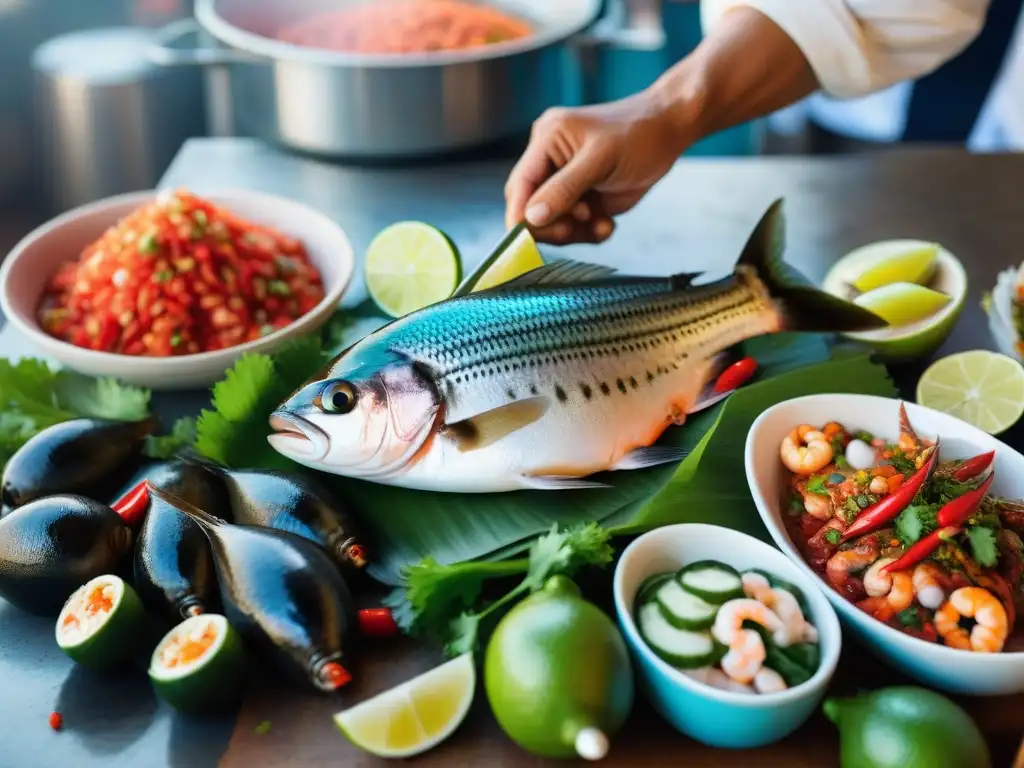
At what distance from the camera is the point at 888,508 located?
122 cm

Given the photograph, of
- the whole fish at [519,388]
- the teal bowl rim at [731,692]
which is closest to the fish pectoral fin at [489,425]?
the whole fish at [519,388]

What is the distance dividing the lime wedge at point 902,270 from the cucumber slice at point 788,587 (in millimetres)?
801

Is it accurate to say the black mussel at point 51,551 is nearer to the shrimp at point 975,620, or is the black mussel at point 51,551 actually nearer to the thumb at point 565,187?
the thumb at point 565,187

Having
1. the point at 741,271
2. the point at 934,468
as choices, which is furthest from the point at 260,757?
the point at 741,271

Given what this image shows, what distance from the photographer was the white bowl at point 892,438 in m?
1.09

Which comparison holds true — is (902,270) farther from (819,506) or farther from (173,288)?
(173,288)

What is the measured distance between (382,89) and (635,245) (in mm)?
684

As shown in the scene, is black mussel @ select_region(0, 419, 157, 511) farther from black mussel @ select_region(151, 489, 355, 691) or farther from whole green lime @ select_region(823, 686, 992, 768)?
whole green lime @ select_region(823, 686, 992, 768)

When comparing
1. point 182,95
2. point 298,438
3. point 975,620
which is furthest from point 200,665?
point 182,95

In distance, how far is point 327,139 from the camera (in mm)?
2361

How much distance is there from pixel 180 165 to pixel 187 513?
59.6 inches

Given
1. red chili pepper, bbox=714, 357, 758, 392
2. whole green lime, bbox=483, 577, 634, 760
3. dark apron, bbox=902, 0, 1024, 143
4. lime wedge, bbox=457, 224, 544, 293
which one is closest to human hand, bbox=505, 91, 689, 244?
lime wedge, bbox=457, 224, 544, 293

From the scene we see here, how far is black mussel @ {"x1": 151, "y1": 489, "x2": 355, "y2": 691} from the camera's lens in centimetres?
111

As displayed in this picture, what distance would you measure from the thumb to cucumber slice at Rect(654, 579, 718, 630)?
829 mm
